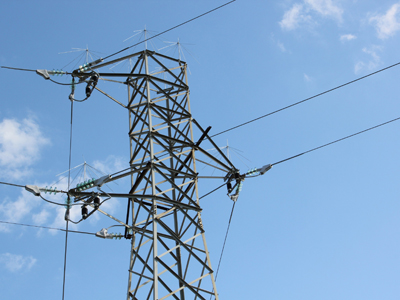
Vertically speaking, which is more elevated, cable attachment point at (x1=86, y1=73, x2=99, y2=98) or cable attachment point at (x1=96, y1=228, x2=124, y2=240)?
cable attachment point at (x1=86, y1=73, x2=99, y2=98)

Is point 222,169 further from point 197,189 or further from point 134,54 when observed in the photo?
point 134,54

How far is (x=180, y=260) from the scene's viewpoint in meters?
16.3

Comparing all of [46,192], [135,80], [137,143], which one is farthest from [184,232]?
[135,80]

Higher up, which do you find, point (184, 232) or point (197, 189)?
point (197, 189)

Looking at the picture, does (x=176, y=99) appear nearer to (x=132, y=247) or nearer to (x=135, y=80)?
(x=135, y=80)

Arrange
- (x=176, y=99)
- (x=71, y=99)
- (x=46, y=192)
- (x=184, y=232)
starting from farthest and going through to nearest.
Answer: (x=176, y=99) < (x=71, y=99) < (x=184, y=232) < (x=46, y=192)

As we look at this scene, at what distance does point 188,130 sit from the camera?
19234mm

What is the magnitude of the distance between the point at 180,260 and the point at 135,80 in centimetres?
748

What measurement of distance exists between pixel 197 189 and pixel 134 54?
625cm

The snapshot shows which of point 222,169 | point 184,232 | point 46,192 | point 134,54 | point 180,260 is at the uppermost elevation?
point 134,54

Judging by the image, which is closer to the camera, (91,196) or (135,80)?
(91,196)

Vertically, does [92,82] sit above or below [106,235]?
above

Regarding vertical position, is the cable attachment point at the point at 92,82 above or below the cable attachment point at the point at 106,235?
above

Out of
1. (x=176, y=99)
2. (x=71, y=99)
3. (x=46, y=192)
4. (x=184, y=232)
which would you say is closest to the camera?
(x=46, y=192)
